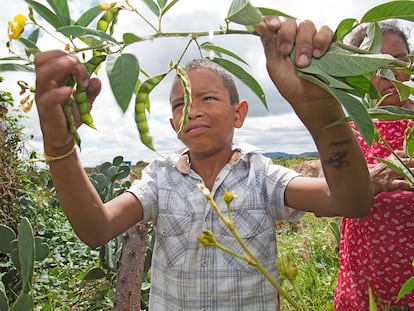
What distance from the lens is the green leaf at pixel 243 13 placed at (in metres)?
0.38

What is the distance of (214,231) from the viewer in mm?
1123

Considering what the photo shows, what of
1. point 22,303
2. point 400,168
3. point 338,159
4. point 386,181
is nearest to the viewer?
point 400,168

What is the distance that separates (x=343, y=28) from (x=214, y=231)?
70cm

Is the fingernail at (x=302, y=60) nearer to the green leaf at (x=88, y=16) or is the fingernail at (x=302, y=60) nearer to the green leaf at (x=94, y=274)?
the green leaf at (x=88, y=16)

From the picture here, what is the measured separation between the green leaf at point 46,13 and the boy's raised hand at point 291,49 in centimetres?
19

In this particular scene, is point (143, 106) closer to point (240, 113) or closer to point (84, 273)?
point (240, 113)

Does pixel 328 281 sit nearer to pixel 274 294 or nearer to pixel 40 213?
pixel 274 294

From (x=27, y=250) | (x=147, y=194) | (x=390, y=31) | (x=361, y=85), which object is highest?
(x=390, y=31)

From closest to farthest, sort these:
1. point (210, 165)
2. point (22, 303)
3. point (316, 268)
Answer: point (210, 165), point (22, 303), point (316, 268)

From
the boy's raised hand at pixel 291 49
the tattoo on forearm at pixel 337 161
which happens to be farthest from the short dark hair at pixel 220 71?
the boy's raised hand at pixel 291 49

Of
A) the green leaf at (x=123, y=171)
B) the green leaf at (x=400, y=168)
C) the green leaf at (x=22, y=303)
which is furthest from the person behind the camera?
the green leaf at (x=123, y=171)

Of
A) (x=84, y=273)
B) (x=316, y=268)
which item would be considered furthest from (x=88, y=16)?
(x=84, y=273)

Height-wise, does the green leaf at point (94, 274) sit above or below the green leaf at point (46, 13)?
below

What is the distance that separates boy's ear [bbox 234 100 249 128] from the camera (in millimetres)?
1227
